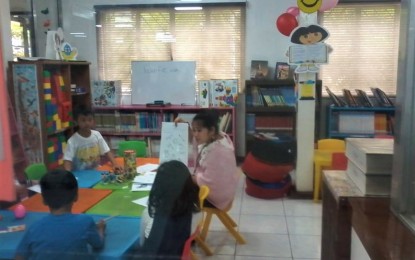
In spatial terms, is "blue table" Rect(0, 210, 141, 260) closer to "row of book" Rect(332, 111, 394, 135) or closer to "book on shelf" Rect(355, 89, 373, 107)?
"row of book" Rect(332, 111, 394, 135)

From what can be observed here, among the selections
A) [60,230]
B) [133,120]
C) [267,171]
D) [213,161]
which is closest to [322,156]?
[267,171]

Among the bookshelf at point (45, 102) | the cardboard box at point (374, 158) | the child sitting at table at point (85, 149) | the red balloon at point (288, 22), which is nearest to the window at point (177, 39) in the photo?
the bookshelf at point (45, 102)

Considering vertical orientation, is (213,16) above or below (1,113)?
above

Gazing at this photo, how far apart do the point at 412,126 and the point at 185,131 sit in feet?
3.58

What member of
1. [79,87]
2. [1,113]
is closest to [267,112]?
[79,87]

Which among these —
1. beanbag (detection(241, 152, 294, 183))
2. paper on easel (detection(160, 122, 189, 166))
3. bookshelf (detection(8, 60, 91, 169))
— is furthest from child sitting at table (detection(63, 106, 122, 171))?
beanbag (detection(241, 152, 294, 183))

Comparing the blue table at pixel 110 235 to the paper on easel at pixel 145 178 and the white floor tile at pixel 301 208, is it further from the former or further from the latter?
the white floor tile at pixel 301 208

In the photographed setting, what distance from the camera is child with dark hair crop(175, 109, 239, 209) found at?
1935mm

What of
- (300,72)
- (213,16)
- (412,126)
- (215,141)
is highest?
(213,16)

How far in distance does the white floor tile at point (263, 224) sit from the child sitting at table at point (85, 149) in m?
0.91

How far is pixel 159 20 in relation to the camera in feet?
12.7

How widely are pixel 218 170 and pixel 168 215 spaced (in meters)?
0.76

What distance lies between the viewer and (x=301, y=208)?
2.80m

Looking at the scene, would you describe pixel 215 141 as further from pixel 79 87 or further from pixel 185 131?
pixel 79 87
